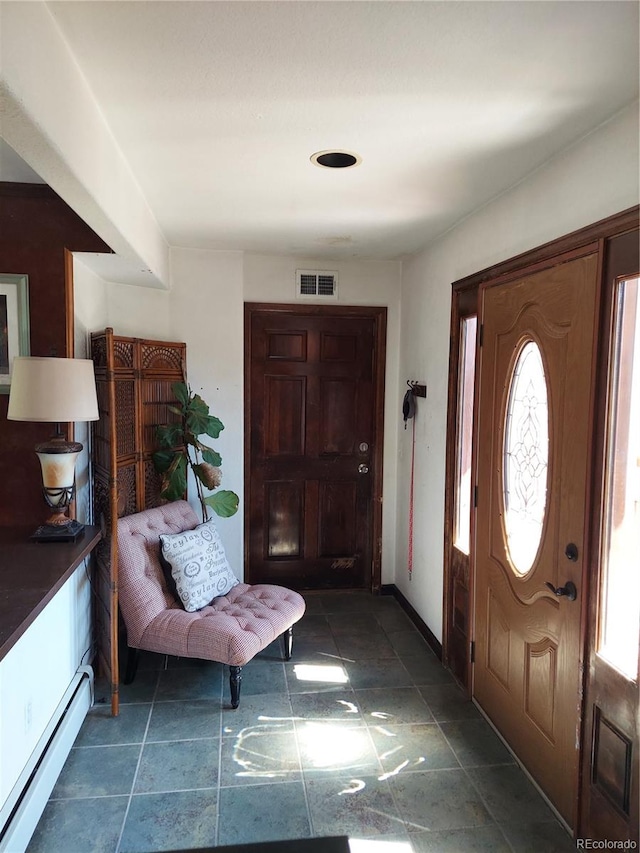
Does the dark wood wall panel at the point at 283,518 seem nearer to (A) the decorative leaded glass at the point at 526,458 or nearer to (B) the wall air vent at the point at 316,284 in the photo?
(B) the wall air vent at the point at 316,284

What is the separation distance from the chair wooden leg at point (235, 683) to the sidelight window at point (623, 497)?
1.61 meters

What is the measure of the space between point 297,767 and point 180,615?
91 cm

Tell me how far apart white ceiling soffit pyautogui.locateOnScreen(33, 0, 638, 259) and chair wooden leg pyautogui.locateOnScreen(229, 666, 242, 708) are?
224cm

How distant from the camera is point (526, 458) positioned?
227 cm

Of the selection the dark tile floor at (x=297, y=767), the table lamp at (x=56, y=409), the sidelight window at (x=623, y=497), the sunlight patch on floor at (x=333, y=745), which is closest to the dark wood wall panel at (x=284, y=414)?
the dark tile floor at (x=297, y=767)

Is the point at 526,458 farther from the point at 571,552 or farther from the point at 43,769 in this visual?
the point at 43,769

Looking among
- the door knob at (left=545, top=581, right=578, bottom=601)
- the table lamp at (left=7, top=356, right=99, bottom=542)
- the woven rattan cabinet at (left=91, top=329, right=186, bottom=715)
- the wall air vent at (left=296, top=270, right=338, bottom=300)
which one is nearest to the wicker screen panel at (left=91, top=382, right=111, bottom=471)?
the woven rattan cabinet at (left=91, top=329, right=186, bottom=715)

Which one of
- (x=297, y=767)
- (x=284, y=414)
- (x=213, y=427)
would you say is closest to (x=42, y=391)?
(x=213, y=427)

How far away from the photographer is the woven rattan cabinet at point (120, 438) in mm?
2590

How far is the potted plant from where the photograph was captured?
130 inches

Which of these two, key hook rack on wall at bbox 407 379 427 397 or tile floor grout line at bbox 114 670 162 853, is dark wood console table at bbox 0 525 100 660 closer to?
tile floor grout line at bbox 114 670 162 853

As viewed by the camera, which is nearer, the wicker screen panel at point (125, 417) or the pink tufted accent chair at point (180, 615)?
the pink tufted accent chair at point (180, 615)

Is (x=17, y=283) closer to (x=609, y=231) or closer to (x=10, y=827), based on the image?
(x=10, y=827)

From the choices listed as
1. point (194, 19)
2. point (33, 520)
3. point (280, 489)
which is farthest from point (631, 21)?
point (280, 489)
